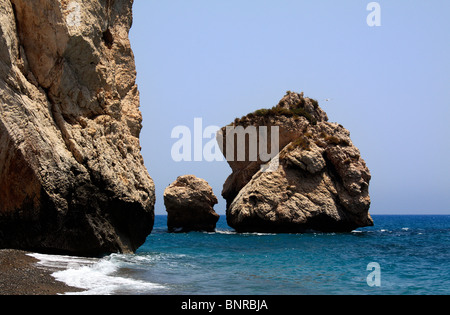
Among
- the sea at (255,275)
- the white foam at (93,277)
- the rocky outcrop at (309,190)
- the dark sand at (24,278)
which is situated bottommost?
the sea at (255,275)

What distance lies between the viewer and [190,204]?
47719mm

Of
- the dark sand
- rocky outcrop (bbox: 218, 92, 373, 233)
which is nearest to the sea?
the dark sand

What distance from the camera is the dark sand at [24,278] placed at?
9791 millimetres

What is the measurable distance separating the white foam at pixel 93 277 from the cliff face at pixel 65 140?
132cm

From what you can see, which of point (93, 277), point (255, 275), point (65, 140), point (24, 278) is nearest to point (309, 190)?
point (255, 275)

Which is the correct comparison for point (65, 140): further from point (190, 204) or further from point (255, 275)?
point (190, 204)

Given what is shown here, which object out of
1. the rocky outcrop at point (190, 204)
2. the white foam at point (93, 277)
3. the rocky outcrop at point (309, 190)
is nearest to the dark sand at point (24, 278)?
the white foam at point (93, 277)

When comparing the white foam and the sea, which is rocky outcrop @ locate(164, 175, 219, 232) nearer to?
the sea

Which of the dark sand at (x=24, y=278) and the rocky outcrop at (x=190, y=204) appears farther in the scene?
the rocky outcrop at (x=190, y=204)

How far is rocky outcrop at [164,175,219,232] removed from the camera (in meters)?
47.2

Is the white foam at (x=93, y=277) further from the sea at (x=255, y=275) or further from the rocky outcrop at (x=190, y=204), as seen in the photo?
the rocky outcrop at (x=190, y=204)
